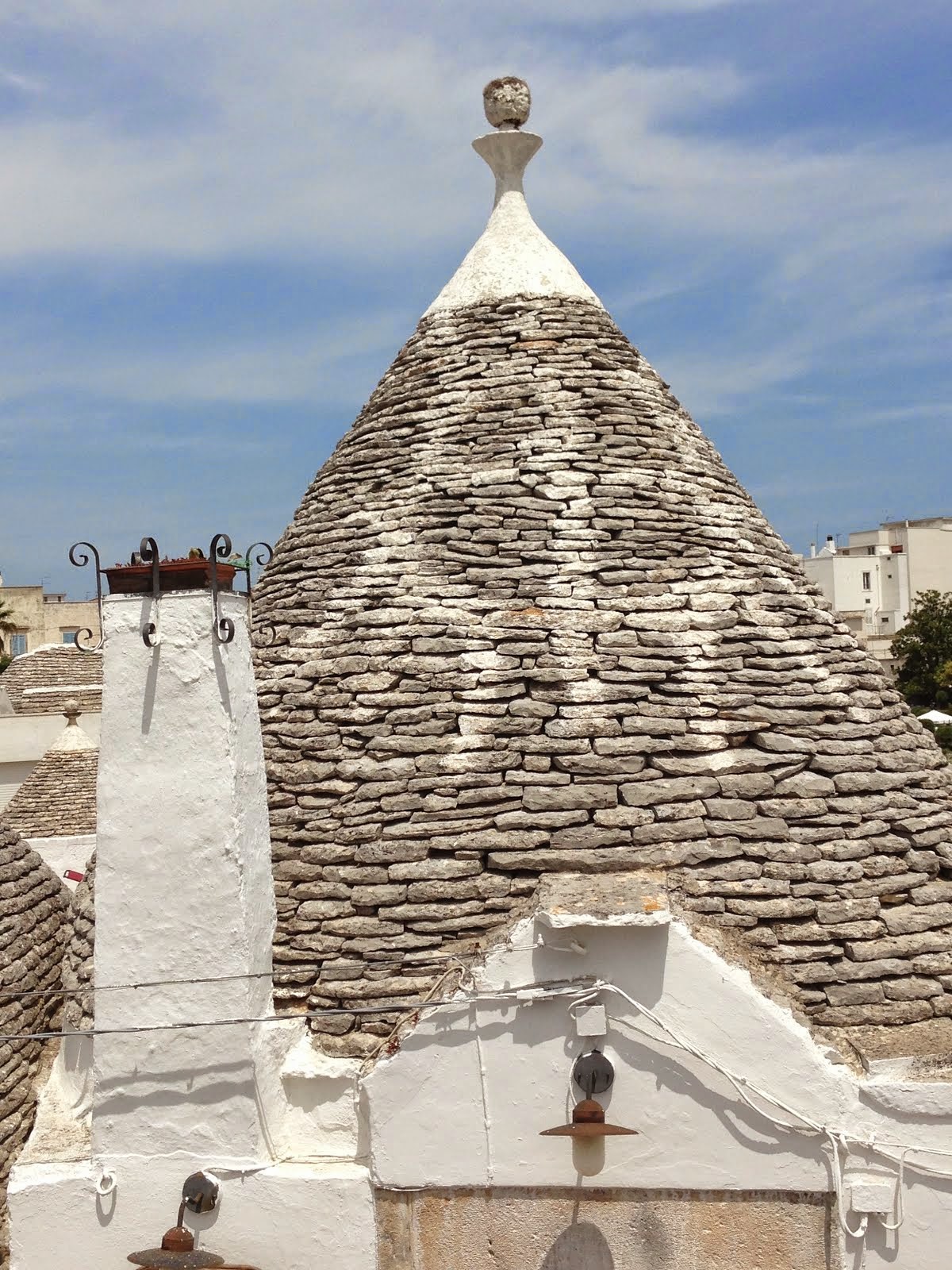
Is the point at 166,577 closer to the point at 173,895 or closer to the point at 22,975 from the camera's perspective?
the point at 173,895

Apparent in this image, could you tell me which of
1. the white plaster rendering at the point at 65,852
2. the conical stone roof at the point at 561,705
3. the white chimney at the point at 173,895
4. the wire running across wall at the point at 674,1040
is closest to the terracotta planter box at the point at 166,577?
the white chimney at the point at 173,895

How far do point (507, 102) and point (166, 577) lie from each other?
4654 mm

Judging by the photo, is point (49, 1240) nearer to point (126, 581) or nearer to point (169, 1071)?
point (169, 1071)

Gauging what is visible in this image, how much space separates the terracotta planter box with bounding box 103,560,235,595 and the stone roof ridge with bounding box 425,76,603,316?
3466mm

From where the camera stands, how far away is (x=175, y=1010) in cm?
620

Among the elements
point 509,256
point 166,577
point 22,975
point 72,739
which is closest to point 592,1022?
point 166,577

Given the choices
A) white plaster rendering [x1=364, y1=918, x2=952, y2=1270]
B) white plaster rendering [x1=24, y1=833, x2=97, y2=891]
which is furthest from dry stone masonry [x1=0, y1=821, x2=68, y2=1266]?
white plaster rendering [x1=24, y1=833, x2=97, y2=891]

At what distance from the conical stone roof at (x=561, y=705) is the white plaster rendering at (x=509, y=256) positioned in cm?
4

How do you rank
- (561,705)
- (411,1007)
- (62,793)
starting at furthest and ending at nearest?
(62,793), (561,705), (411,1007)

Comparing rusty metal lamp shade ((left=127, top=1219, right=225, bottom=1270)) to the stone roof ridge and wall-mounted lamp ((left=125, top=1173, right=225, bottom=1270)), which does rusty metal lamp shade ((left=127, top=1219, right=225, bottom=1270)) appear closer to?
wall-mounted lamp ((left=125, top=1173, right=225, bottom=1270))

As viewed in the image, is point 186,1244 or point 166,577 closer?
point 186,1244

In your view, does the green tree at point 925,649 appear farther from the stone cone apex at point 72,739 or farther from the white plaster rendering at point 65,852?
the white plaster rendering at point 65,852

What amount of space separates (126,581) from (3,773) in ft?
59.1

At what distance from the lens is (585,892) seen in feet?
20.6
